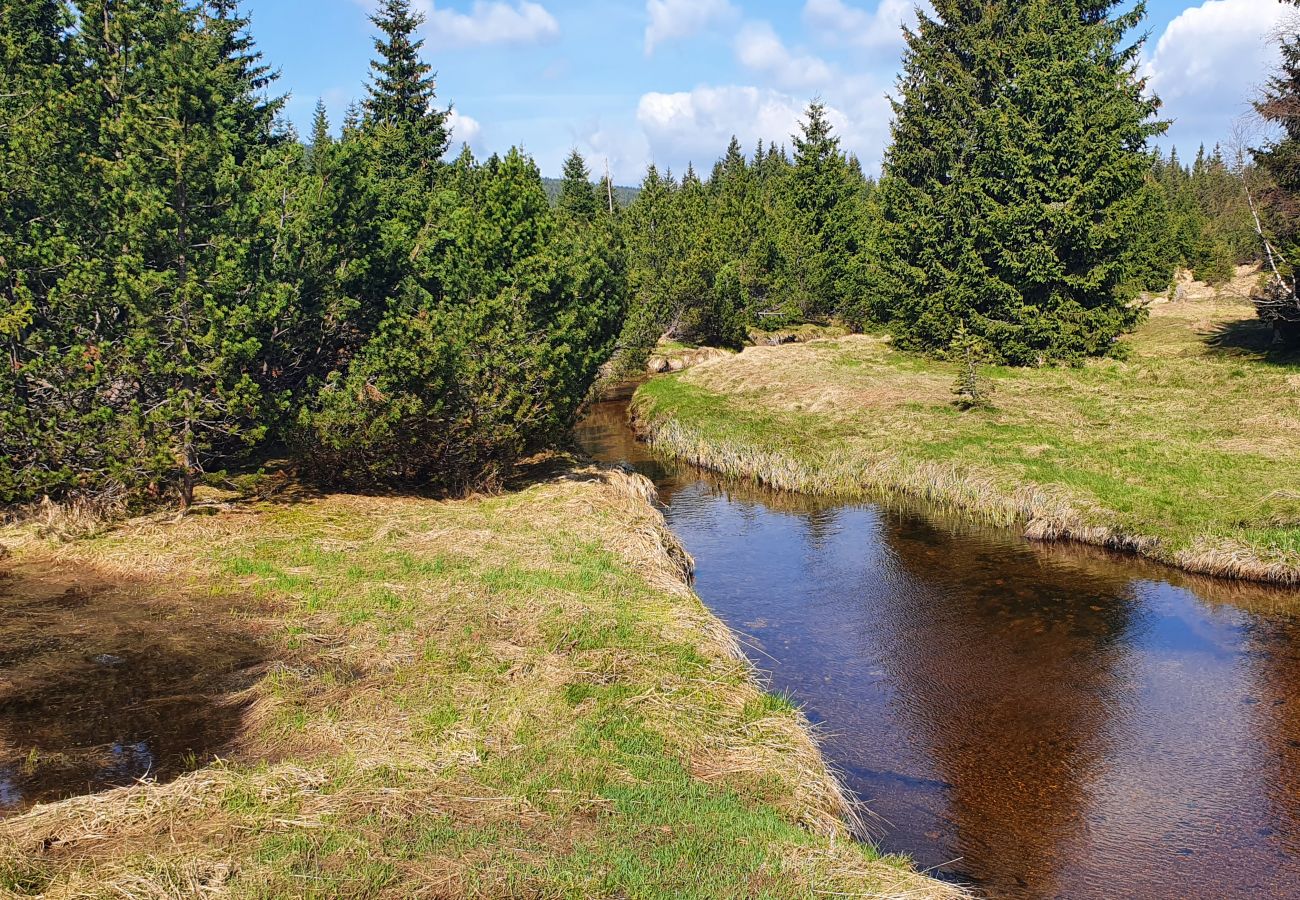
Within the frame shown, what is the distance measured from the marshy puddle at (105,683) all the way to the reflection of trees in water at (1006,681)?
950 centimetres

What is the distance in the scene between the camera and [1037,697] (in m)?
15.0

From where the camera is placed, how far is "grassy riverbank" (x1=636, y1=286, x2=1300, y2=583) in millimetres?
22031

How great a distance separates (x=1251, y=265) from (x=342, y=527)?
292 ft

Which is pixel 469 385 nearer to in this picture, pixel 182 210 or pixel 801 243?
pixel 182 210

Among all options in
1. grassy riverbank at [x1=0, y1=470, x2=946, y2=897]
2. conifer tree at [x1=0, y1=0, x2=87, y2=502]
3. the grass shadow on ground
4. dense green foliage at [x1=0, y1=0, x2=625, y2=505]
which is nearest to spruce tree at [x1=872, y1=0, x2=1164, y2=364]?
the grass shadow on ground

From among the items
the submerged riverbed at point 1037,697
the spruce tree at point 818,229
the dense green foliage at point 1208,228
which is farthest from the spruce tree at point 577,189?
the submerged riverbed at point 1037,697

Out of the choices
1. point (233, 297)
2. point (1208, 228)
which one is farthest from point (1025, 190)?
point (1208, 228)

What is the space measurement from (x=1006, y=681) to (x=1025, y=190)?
102ft

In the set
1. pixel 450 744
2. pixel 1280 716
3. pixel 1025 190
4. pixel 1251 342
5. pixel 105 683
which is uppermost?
pixel 1025 190

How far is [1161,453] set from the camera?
26.3 m

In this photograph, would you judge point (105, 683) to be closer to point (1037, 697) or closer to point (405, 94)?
point (1037, 697)

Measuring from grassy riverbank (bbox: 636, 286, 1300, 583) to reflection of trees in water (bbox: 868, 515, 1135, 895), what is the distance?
7.85ft

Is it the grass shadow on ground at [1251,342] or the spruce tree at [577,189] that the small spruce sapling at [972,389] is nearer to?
the grass shadow on ground at [1251,342]

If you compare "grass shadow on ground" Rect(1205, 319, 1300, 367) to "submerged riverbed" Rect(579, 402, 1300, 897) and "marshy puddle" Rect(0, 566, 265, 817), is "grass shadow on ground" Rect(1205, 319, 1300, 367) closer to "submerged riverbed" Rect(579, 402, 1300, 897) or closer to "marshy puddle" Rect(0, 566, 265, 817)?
"submerged riverbed" Rect(579, 402, 1300, 897)
